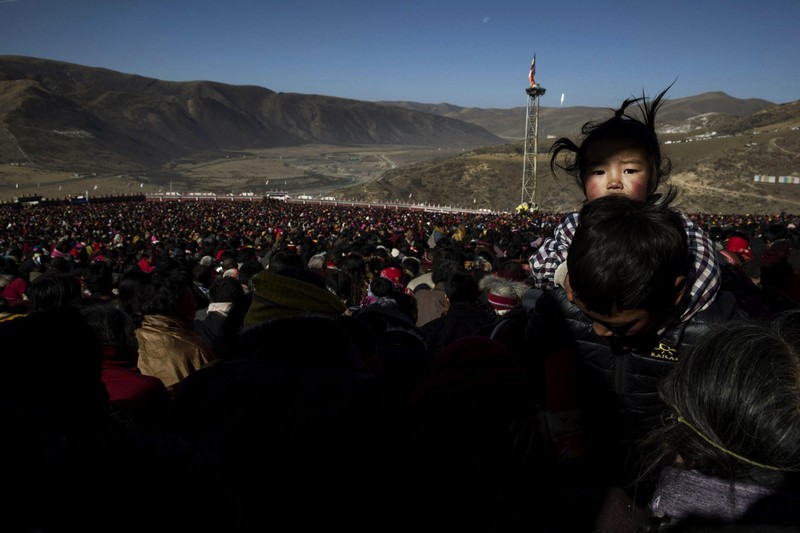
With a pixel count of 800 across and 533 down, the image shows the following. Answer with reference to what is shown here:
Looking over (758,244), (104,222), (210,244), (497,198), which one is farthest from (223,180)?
(758,244)

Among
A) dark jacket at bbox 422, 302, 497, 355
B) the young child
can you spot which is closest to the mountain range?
dark jacket at bbox 422, 302, 497, 355

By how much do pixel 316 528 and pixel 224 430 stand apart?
1.21ft

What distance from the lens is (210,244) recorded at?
614 inches

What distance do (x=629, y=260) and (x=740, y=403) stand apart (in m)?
0.50

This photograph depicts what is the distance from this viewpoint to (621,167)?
8.25 feet

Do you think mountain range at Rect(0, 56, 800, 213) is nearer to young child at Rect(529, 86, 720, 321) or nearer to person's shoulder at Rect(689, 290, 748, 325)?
young child at Rect(529, 86, 720, 321)

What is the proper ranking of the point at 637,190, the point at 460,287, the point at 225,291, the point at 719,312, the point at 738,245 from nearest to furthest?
the point at 719,312
the point at 637,190
the point at 460,287
the point at 225,291
the point at 738,245

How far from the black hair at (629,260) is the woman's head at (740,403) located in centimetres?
27

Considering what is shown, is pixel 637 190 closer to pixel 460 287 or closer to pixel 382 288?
pixel 460 287

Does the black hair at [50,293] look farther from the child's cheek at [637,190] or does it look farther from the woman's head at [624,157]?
the child's cheek at [637,190]

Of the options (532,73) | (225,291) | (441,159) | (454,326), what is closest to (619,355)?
(454,326)

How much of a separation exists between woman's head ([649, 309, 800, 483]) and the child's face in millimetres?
1105

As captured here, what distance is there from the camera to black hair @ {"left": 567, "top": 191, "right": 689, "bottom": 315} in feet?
5.53

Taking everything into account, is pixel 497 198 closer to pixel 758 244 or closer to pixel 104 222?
pixel 104 222
